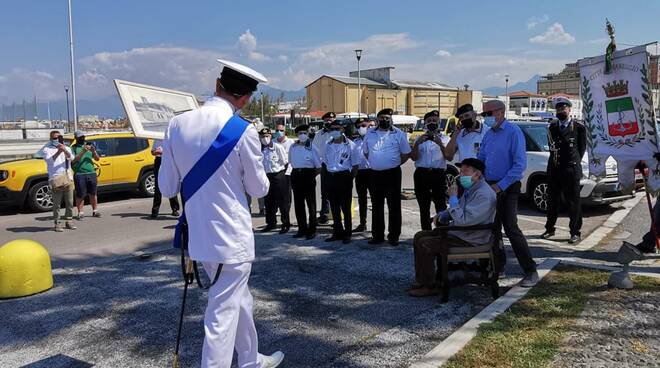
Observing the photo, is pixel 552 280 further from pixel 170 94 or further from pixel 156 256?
pixel 156 256

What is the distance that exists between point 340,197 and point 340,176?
0.33 m

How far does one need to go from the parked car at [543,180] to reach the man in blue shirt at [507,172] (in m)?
4.77

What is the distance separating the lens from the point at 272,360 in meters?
3.62

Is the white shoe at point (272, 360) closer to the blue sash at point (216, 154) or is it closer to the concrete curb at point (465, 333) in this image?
the concrete curb at point (465, 333)

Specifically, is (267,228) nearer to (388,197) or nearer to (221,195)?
(388,197)

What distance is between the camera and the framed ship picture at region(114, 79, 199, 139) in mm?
3740

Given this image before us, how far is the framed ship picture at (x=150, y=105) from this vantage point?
3740mm

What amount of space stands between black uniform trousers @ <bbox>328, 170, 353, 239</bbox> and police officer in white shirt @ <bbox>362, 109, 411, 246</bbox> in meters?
0.50

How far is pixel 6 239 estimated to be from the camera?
8.59m

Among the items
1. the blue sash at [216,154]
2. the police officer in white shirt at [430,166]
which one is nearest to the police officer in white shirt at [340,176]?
the police officer in white shirt at [430,166]

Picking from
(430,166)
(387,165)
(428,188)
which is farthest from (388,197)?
(430,166)

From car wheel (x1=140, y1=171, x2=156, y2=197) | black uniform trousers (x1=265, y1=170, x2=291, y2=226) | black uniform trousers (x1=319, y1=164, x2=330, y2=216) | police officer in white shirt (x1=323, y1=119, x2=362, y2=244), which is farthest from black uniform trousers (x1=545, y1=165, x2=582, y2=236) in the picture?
car wheel (x1=140, y1=171, x2=156, y2=197)

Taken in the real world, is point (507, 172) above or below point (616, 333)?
above

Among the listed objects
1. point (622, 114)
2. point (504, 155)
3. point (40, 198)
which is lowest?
point (40, 198)
